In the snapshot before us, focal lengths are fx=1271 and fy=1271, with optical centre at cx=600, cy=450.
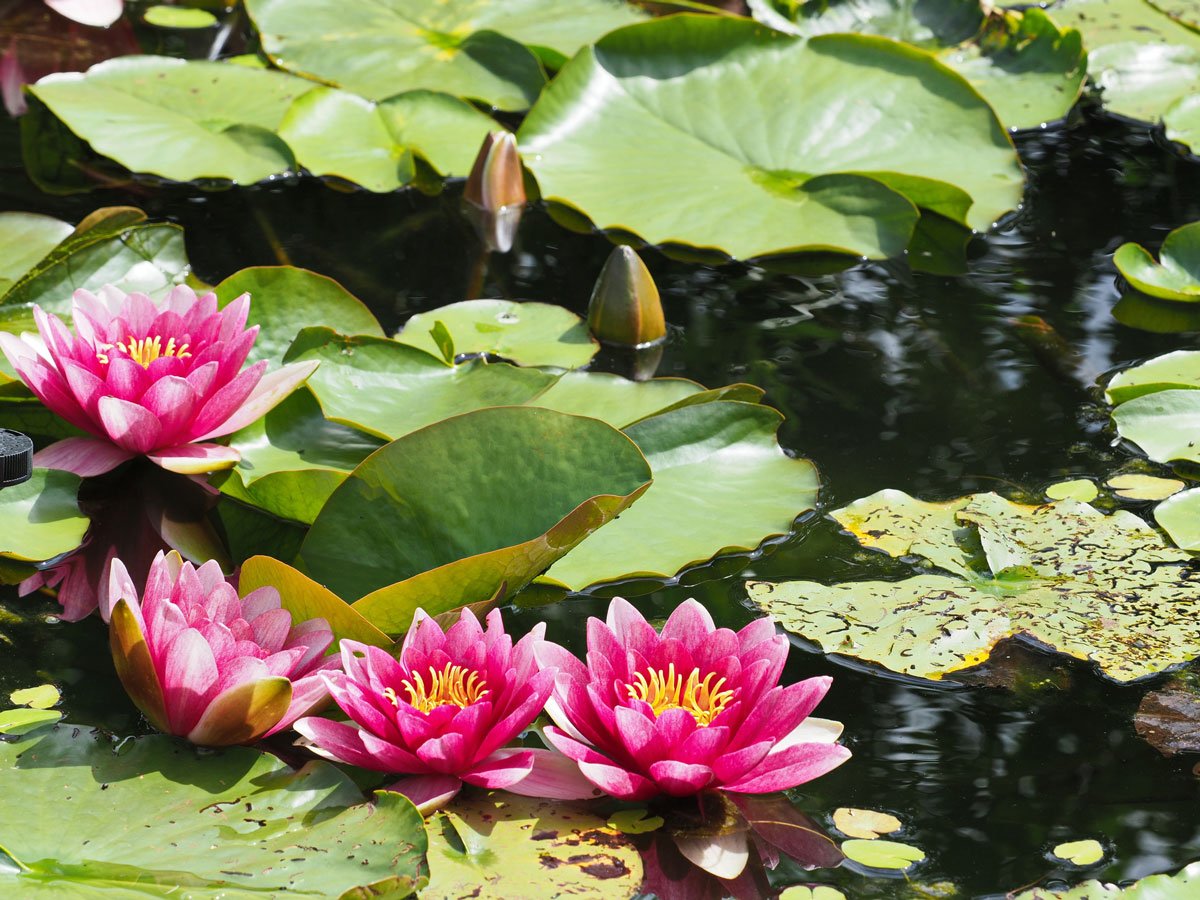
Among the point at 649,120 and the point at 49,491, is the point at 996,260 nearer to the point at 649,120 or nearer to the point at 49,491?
the point at 649,120

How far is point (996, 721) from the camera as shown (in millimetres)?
1425

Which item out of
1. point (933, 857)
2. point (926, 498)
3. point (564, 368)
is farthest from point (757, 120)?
point (933, 857)

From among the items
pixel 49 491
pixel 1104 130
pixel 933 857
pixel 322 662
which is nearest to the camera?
pixel 933 857

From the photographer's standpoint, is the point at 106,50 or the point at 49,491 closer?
the point at 49,491

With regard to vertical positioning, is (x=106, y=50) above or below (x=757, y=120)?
below

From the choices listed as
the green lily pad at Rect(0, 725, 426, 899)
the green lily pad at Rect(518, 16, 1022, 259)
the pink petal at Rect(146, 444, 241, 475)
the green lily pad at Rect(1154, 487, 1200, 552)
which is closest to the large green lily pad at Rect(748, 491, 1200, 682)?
the green lily pad at Rect(1154, 487, 1200, 552)

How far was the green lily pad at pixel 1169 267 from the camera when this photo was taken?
2.39 metres

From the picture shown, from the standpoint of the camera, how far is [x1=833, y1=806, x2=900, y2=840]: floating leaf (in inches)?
49.1

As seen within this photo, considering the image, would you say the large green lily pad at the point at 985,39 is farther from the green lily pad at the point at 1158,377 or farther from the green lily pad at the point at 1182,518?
the green lily pad at the point at 1182,518

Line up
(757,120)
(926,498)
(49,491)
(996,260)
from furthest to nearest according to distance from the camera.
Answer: (757,120)
(996,260)
(926,498)
(49,491)

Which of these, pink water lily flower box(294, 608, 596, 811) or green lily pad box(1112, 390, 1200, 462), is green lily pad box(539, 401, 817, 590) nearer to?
pink water lily flower box(294, 608, 596, 811)

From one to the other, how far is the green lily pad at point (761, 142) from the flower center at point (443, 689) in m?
1.32

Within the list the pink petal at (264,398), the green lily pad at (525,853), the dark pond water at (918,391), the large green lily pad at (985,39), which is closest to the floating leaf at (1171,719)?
the dark pond water at (918,391)

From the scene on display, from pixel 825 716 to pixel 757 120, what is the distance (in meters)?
1.72
